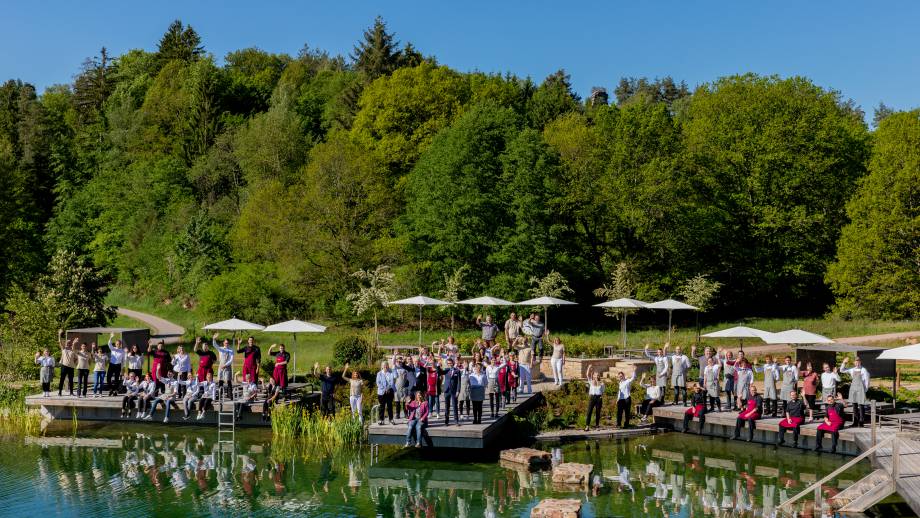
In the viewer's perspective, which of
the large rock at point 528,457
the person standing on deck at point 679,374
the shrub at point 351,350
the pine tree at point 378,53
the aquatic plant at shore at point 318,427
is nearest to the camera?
the large rock at point 528,457

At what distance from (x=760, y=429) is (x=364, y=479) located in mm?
10841

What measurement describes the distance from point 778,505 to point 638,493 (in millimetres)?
2887

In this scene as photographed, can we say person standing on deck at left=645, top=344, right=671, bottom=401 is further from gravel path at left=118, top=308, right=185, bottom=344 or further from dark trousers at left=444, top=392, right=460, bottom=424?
gravel path at left=118, top=308, right=185, bottom=344

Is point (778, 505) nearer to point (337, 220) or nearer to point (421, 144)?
point (337, 220)

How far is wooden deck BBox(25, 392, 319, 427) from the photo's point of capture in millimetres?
24781

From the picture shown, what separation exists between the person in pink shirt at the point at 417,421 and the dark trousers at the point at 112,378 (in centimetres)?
1118

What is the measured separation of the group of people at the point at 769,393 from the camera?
21.1 metres

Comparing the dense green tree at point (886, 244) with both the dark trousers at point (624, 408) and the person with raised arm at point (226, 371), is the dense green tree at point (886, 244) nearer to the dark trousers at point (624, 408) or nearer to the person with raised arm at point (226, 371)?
the dark trousers at point (624, 408)

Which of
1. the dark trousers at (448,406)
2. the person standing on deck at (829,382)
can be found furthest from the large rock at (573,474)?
the person standing on deck at (829,382)

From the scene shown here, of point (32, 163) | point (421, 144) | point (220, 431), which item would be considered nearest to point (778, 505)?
point (220, 431)

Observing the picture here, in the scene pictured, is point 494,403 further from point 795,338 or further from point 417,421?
point 795,338

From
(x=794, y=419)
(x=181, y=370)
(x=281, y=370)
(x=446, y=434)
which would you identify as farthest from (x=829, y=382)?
(x=181, y=370)

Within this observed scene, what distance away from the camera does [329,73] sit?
98.4 metres

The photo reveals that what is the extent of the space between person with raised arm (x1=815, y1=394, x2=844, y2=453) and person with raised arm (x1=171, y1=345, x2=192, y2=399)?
17614 millimetres
